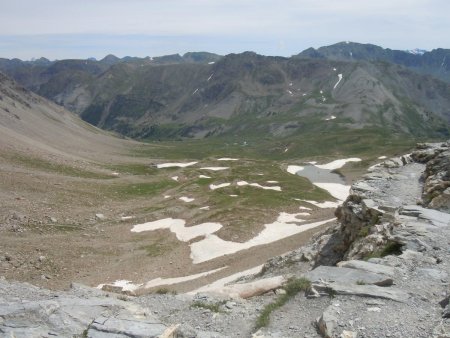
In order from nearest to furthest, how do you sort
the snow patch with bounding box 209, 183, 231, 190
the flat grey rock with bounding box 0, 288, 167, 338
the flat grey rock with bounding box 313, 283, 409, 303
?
the flat grey rock with bounding box 0, 288, 167, 338 < the flat grey rock with bounding box 313, 283, 409, 303 < the snow patch with bounding box 209, 183, 231, 190

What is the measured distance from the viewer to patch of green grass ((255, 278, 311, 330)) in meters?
17.6

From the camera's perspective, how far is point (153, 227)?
3078 inches

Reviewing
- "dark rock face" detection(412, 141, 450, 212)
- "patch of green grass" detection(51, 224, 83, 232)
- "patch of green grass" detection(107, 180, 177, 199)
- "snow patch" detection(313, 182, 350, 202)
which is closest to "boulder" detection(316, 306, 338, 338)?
"dark rock face" detection(412, 141, 450, 212)

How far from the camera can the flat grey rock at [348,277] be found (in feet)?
63.7

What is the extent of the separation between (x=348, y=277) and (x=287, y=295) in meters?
2.90

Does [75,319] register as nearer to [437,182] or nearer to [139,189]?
[437,182]

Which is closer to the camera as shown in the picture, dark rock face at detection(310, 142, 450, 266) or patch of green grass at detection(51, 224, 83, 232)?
dark rock face at detection(310, 142, 450, 266)

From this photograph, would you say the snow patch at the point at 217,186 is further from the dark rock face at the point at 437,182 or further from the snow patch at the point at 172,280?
the dark rock face at the point at 437,182

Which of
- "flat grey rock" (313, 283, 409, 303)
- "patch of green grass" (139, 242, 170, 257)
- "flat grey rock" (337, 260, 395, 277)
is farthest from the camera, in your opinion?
"patch of green grass" (139, 242, 170, 257)

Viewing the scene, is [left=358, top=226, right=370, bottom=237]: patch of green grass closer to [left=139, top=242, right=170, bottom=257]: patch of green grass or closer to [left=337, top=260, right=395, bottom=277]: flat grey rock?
[left=337, top=260, right=395, bottom=277]: flat grey rock

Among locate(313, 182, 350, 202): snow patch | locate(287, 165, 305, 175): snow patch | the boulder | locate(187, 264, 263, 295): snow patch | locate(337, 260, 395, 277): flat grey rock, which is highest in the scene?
locate(337, 260, 395, 277): flat grey rock

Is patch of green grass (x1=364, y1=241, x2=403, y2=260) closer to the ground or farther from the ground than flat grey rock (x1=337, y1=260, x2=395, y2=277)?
closer to the ground

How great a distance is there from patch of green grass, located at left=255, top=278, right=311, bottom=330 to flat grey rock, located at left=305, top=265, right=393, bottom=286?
0.55 metres

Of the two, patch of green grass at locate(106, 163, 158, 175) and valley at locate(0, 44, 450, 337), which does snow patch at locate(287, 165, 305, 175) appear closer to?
valley at locate(0, 44, 450, 337)
